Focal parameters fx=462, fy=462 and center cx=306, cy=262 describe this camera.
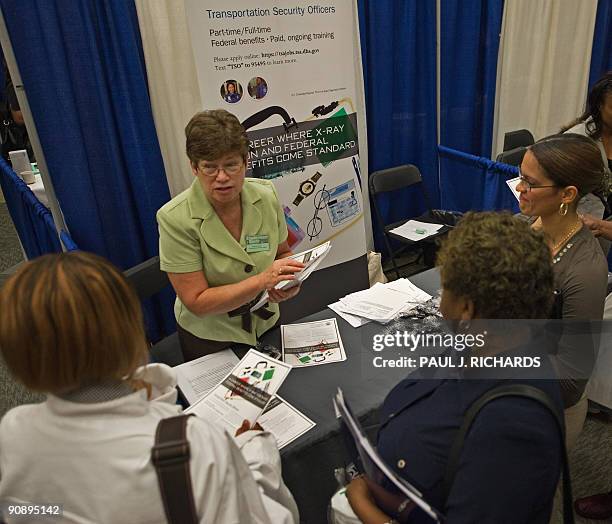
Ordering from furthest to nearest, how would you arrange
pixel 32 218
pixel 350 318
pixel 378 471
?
pixel 32 218
pixel 350 318
pixel 378 471

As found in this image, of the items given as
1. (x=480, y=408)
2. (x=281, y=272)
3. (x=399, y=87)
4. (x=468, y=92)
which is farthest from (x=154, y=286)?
(x=468, y=92)

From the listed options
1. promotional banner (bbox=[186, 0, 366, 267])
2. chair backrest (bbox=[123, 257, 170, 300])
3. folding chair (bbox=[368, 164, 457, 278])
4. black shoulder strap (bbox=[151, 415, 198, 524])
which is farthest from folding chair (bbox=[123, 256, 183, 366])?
folding chair (bbox=[368, 164, 457, 278])

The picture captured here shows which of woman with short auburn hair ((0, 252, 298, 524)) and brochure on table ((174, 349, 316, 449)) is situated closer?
woman with short auburn hair ((0, 252, 298, 524))

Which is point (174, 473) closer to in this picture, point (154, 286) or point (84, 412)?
point (84, 412)

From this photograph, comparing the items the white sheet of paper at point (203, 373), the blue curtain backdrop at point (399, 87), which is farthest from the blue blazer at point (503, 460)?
the blue curtain backdrop at point (399, 87)

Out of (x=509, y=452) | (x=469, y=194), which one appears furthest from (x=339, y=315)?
(x=469, y=194)

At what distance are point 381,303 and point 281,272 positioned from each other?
63 centimetres

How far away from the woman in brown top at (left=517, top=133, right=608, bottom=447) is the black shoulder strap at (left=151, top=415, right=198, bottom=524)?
111 centimetres

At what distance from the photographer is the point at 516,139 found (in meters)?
4.53

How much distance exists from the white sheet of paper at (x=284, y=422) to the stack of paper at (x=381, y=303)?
1.77 feet

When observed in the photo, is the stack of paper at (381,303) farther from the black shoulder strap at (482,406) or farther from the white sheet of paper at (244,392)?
the black shoulder strap at (482,406)

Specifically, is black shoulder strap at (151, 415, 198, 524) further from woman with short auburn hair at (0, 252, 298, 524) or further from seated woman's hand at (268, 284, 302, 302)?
seated woman's hand at (268, 284, 302, 302)

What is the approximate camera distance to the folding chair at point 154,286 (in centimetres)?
229

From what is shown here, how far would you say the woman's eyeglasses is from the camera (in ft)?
5.51
